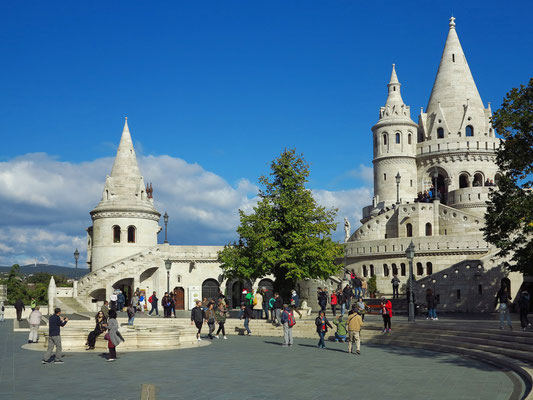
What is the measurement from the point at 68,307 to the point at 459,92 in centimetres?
4384

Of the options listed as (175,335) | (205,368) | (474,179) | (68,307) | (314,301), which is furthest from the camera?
(474,179)

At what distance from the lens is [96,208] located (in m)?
50.3

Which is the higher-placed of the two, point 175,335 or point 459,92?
point 459,92

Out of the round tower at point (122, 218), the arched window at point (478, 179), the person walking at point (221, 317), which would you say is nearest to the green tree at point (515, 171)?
the person walking at point (221, 317)

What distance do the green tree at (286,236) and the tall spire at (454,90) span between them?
1312 inches

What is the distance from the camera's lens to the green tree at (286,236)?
34125 millimetres

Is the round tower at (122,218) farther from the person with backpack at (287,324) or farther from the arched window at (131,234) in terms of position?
the person with backpack at (287,324)

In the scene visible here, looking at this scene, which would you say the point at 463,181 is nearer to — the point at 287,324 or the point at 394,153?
the point at 394,153

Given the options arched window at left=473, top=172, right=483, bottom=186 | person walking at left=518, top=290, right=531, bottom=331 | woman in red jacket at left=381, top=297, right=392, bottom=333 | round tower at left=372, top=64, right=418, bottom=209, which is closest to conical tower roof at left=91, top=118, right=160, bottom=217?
round tower at left=372, top=64, right=418, bottom=209

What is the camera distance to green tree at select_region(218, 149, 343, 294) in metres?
34.1

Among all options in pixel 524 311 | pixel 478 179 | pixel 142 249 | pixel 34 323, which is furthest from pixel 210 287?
pixel 524 311

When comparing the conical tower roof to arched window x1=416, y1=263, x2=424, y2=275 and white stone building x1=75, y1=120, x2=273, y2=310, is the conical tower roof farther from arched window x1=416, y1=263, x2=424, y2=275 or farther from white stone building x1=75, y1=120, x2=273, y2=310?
arched window x1=416, y1=263, x2=424, y2=275

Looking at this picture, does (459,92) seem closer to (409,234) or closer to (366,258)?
(409,234)

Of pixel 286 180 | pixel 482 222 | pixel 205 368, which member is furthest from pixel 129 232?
pixel 205 368
